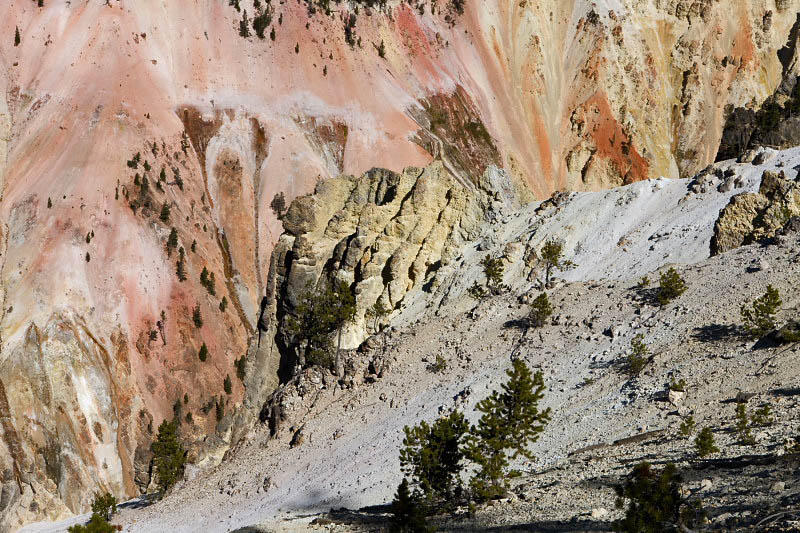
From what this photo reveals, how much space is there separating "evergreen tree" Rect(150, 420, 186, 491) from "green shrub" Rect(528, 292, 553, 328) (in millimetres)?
23317

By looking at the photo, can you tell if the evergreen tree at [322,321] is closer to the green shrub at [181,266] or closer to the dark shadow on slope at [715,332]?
the green shrub at [181,266]

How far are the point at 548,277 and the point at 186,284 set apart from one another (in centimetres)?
3388

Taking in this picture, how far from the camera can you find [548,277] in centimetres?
5062

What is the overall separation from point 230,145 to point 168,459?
3719cm

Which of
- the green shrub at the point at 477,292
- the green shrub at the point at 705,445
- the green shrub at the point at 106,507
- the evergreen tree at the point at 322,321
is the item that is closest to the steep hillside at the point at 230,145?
the evergreen tree at the point at 322,321

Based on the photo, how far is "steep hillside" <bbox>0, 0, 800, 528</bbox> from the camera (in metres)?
61.7

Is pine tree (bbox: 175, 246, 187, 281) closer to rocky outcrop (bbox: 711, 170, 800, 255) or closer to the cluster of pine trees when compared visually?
rocky outcrop (bbox: 711, 170, 800, 255)

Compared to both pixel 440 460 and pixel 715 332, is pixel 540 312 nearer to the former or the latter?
pixel 715 332

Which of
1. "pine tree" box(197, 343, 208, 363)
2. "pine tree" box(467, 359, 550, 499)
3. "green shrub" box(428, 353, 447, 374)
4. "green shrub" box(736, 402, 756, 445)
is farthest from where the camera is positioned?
"pine tree" box(197, 343, 208, 363)

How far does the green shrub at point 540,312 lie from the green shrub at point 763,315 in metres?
12.1

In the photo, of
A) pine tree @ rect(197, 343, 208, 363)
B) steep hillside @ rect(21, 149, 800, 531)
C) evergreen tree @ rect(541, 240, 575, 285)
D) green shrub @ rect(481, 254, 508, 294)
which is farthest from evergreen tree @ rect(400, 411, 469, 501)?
pine tree @ rect(197, 343, 208, 363)

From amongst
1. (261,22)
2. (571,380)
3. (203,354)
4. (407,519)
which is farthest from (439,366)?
(261,22)

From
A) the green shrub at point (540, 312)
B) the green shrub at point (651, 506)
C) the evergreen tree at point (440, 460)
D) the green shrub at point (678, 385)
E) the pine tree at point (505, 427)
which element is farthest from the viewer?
the green shrub at point (540, 312)

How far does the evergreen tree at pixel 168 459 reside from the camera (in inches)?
2026
